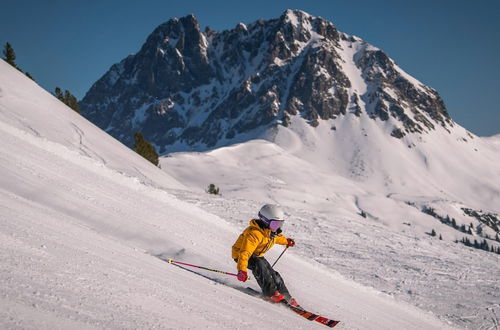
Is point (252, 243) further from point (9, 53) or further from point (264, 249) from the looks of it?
point (9, 53)

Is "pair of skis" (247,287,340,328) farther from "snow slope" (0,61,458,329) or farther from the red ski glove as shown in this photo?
the red ski glove

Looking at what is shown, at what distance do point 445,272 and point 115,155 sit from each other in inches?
920

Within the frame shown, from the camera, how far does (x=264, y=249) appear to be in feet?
27.1

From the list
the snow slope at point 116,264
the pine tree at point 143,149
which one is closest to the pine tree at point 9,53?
the pine tree at point 143,149

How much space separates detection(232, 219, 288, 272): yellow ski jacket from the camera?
776 centimetres

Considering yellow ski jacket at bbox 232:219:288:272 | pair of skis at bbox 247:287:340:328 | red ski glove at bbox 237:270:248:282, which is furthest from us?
yellow ski jacket at bbox 232:219:288:272

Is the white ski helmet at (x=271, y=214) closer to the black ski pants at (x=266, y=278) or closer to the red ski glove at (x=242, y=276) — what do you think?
the black ski pants at (x=266, y=278)

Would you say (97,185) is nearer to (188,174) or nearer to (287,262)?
(287,262)

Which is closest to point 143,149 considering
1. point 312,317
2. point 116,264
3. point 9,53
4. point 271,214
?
point 9,53

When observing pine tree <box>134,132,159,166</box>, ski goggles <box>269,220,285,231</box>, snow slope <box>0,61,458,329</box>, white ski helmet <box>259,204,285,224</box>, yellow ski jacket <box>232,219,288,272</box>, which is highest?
pine tree <box>134,132,159,166</box>

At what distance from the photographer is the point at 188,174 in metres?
178

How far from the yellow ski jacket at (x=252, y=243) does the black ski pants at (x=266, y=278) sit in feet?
0.67

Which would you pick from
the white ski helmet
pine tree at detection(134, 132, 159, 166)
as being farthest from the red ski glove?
pine tree at detection(134, 132, 159, 166)

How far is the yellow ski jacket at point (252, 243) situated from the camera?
7.76 m
